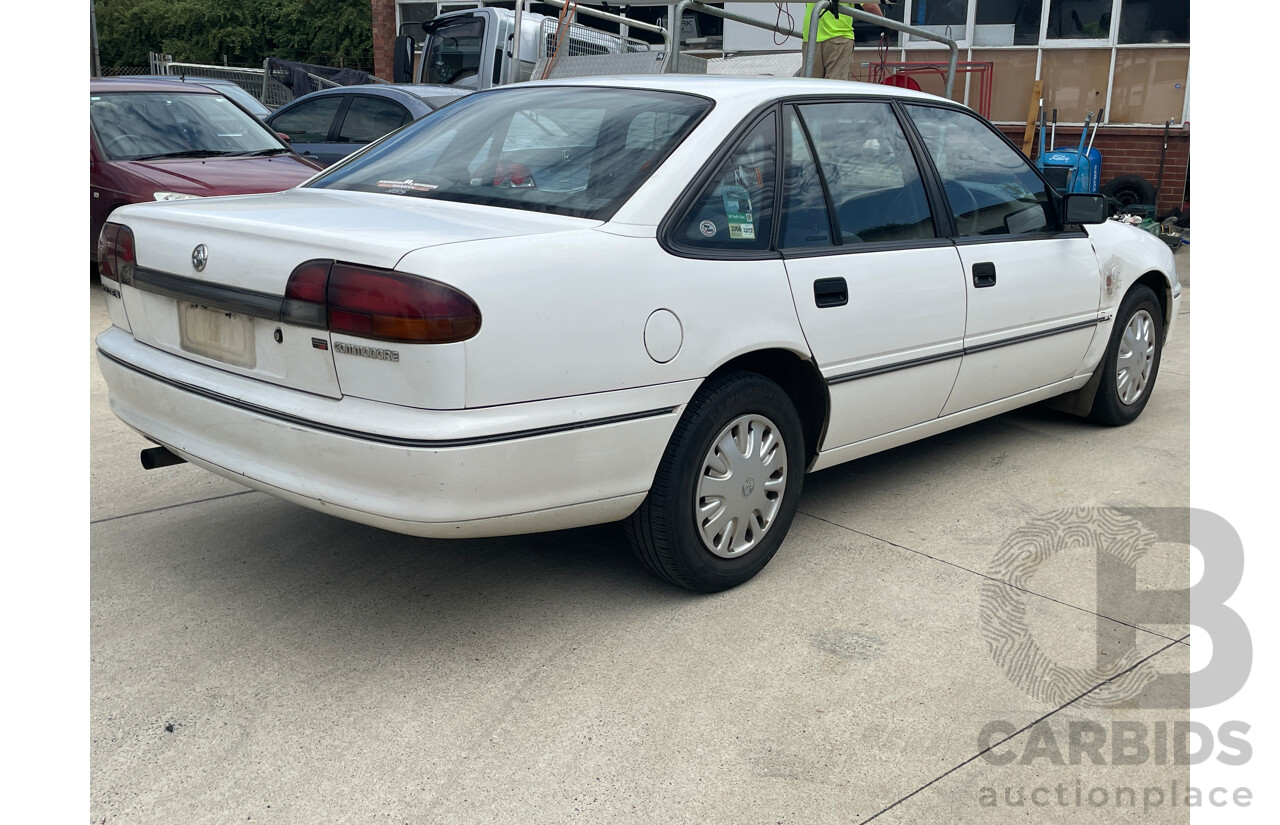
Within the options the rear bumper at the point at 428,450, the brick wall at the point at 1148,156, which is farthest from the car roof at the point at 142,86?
the brick wall at the point at 1148,156

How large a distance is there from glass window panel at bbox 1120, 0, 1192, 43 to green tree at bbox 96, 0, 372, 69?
18110 mm

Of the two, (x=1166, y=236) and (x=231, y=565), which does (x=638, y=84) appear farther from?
(x=1166, y=236)

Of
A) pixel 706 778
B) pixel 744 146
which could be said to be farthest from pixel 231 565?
pixel 744 146

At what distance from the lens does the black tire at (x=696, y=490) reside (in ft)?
10.5

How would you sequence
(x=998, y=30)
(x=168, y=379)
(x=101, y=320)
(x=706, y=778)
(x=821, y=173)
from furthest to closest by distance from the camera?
(x=998, y=30), (x=101, y=320), (x=821, y=173), (x=168, y=379), (x=706, y=778)

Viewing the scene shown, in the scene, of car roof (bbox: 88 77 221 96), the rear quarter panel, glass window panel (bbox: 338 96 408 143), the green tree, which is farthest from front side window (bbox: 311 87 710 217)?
the green tree

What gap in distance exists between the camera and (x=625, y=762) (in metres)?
2.63

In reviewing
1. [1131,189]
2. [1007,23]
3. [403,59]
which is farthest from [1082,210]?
[1007,23]

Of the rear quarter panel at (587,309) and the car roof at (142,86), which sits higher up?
the car roof at (142,86)

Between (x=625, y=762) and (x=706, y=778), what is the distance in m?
0.20

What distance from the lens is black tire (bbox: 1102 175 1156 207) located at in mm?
13758

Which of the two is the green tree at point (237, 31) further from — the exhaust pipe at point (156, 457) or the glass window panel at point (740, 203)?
the glass window panel at point (740, 203)

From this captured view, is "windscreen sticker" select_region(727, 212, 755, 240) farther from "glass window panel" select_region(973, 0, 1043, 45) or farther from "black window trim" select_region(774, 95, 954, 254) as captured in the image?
"glass window panel" select_region(973, 0, 1043, 45)

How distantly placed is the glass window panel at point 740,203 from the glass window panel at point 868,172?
0.29 metres
